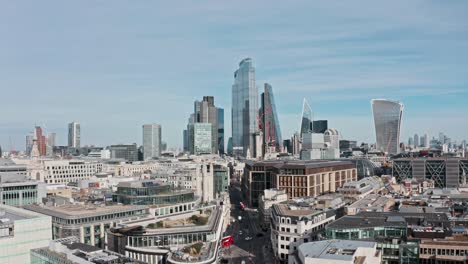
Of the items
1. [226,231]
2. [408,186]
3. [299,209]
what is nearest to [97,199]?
[226,231]

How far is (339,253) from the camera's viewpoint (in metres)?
66.3

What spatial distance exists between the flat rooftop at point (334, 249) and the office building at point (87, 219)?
4875cm

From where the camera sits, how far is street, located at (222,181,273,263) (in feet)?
337

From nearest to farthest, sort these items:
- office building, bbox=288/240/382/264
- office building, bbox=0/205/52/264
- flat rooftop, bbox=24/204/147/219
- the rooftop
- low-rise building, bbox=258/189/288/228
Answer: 1. office building, bbox=288/240/382/264
2. office building, bbox=0/205/52/264
3. the rooftop
4. flat rooftop, bbox=24/204/147/219
5. low-rise building, bbox=258/189/288/228

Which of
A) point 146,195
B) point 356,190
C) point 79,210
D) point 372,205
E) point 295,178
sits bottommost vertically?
point 372,205

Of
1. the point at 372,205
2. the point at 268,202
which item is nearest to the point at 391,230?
the point at 372,205

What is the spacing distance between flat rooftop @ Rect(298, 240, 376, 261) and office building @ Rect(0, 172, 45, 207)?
80.3m

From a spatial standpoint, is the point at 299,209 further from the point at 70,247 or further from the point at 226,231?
the point at 70,247

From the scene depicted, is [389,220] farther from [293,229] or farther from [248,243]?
[248,243]

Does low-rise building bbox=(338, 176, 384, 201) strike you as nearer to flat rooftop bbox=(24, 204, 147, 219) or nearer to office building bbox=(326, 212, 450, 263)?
office building bbox=(326, 212, 450, 263)

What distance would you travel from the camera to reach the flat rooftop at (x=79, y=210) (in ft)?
325

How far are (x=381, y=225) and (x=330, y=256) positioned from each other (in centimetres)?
2236

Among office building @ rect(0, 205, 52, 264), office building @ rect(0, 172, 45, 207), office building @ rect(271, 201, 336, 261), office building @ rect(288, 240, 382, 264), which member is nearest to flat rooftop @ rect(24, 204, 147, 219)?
office building @ rect(0, 172, 45, 207)

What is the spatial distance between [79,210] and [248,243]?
139 feet
